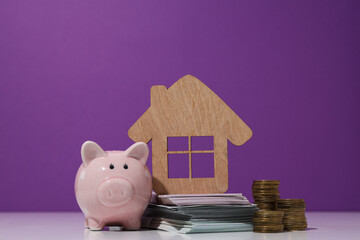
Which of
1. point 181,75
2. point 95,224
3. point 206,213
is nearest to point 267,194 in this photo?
point 206,213

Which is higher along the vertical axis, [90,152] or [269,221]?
[90,152]

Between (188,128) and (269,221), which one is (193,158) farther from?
(269,221)

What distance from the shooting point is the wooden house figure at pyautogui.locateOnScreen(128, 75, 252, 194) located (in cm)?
200

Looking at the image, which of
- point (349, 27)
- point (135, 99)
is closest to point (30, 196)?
point (135, 99)

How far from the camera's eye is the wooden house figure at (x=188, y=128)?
2000mm

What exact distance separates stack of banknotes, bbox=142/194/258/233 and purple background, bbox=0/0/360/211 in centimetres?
144

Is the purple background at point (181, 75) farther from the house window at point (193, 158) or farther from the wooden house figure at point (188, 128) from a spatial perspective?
the wooden house figure at point (188, 128)

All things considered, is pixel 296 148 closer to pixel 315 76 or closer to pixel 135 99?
pixel 315 76

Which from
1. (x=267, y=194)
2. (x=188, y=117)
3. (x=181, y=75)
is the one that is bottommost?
(x=267, y=194)

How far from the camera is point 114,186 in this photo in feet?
5.98

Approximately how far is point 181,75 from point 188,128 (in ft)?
4.75

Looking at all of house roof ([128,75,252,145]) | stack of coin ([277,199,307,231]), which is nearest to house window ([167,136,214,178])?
house roof ([128,75,252,145])

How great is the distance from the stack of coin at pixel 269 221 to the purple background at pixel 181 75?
1487 millimetres

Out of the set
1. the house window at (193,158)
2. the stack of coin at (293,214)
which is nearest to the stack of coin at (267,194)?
the stack of coin at (293,214)
